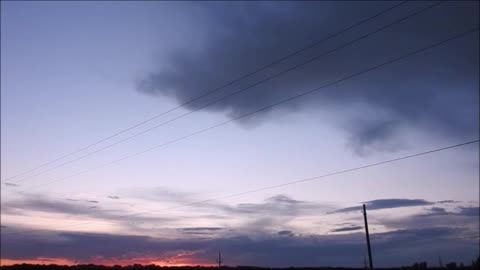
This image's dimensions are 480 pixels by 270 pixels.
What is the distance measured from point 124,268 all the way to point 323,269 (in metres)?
45.9

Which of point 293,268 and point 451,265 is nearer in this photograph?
point 451,265

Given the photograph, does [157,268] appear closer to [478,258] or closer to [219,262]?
[219,262]

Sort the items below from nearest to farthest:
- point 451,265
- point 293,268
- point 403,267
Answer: point 451,265, point 403,267, point 293,268

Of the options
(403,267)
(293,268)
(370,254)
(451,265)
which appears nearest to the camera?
(370,254)

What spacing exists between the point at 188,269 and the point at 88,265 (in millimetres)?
31285

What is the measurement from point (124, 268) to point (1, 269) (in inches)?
1046

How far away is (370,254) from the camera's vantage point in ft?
181

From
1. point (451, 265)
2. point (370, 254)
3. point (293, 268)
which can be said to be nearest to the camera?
point (370, 254)

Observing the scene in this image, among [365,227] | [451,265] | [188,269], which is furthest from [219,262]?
[365,227]

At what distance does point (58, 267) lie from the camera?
349 ft

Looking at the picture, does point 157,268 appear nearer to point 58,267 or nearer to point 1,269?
point 58,267

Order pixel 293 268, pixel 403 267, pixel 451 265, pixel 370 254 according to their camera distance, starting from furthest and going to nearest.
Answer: pixel 293 268, pixel 403 267, pixel 451 265, pixel 370 254

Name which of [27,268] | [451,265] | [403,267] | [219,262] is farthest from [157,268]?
[451,265]

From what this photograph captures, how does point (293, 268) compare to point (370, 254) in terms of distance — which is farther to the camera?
point (293, 268)
